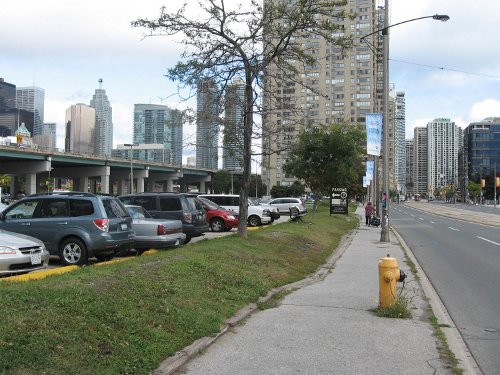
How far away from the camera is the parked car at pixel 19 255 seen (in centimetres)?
819

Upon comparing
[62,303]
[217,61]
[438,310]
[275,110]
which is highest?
[217,61]

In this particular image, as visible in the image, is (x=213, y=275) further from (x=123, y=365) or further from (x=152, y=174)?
(x=152, y=174)

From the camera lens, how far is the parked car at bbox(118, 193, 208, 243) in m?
15.7

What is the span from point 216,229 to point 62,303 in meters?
17.5

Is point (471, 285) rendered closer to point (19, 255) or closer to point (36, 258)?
point (36, 258)

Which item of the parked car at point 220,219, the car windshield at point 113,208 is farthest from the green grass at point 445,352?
the parked car at point 220,219

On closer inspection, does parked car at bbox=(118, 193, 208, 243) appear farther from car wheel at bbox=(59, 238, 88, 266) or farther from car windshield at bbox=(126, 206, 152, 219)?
car wheel at bbox=(59, 238, 88, 266)

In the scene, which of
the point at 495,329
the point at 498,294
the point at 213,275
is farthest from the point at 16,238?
the point at 498,294

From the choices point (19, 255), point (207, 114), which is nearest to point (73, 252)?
point (19, 255)

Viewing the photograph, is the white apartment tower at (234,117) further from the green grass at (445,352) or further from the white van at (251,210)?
the white van at (251,210)

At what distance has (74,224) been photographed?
1108cm

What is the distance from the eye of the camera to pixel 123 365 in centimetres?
445

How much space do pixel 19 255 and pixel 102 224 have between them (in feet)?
8.81

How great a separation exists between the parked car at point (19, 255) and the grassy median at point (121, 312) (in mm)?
1614
